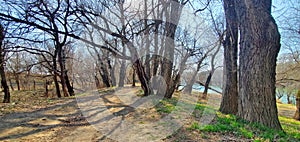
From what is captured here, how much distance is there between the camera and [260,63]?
3.54 m

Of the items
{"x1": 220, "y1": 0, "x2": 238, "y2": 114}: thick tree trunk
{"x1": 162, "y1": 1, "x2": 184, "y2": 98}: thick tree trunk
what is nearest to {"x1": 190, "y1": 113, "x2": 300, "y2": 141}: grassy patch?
{"x1": 220, "y1": 0, "x2": 238, "y2": 114}: thick tree trunk

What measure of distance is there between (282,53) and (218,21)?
607 centimetres

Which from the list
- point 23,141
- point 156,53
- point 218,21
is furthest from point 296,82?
point 23,141

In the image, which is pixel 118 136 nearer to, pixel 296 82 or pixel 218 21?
pixel 218 21

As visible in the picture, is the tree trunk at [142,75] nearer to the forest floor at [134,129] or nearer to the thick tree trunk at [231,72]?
the forest floor at [134,129]

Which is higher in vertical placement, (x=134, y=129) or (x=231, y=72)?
(x=231, y=72)

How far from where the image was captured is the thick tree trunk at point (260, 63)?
3.50 metres

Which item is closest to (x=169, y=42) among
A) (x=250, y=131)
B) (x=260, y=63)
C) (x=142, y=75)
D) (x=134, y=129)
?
(x=142, y=75)

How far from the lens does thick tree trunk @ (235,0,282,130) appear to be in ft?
11.5

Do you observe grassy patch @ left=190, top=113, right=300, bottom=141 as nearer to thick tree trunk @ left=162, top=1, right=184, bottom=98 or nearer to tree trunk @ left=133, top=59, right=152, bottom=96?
tree trunk @ left=133, top=59, right=152, bottom=96

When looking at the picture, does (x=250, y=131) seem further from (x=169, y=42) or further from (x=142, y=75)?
(x=169, y=42)

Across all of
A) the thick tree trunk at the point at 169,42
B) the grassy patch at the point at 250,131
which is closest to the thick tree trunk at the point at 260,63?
the grassy patch at the point at 250,131

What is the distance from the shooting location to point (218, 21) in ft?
Answer: 36.1

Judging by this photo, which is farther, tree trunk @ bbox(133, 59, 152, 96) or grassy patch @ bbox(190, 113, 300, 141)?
tree trunk @ bbox(133, 59, 152, 96)
